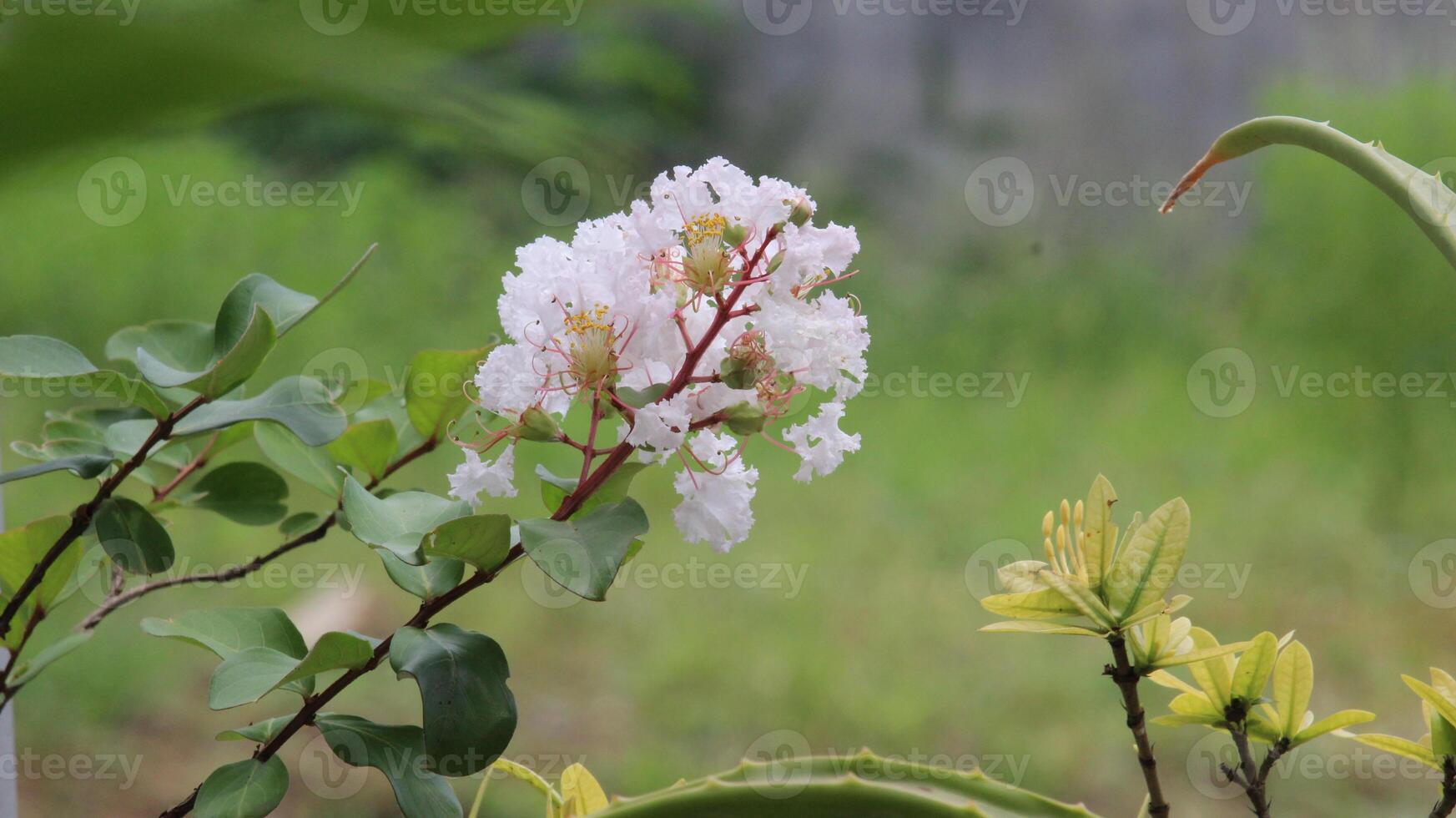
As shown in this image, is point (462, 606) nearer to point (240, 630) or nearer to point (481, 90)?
point (240, 630)

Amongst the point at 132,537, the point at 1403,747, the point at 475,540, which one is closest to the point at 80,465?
the point at 132,537

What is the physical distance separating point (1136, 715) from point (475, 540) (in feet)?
0.57

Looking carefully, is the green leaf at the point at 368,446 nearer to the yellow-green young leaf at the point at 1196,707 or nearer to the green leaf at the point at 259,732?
the green leaf at the point at 259,732

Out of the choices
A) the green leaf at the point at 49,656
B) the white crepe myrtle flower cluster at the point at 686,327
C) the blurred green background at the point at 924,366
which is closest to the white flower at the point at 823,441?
the white crepe myrtle flower cluster at the point at 686,327

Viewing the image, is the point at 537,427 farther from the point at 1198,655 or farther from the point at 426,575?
the point at 1198,655

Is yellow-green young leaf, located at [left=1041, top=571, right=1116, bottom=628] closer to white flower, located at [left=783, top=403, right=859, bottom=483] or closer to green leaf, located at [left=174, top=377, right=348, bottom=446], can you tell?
white flower, located at [left=783, top=403, right=859, bottom=483]

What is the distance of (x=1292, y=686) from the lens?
0.30 metres

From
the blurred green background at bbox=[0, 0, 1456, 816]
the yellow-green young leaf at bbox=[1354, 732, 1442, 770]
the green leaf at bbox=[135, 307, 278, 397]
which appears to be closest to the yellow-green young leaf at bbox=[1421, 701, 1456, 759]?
the yellow-green young leaf at bbox=[1354, 732, 1442, 770]

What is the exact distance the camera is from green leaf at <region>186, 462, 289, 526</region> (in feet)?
1.29

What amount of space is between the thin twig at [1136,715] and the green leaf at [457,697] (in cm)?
15

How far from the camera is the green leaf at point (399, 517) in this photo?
26 cm

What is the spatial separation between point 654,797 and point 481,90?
19 centimetres

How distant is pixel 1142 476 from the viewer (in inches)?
51.5

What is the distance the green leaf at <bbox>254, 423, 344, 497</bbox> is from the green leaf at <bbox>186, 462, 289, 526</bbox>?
14 mm
